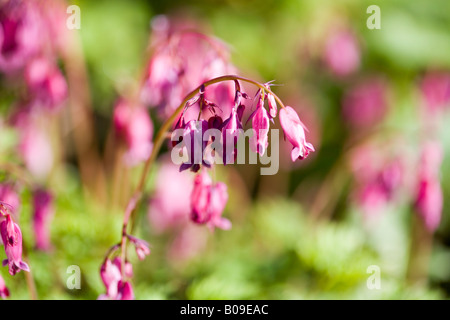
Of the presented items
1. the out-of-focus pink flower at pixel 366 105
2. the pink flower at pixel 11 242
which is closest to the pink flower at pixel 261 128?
the pink flower at pixel 11 242

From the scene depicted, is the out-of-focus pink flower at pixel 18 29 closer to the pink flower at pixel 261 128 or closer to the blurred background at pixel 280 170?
the blurred background at pixel 280 170

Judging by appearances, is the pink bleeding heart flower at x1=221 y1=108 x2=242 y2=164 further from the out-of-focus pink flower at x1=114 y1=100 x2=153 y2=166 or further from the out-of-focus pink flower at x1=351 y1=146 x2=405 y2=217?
the out-of-focus pink flower at x1=351 y1=146 x2=405 y2=217

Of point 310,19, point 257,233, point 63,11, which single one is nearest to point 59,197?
point 63,11

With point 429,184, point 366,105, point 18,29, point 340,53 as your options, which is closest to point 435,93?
point 366,105

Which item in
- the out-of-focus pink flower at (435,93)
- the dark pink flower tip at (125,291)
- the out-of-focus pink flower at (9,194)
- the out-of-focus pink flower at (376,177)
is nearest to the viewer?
the dark pink flower tip at (125,291)

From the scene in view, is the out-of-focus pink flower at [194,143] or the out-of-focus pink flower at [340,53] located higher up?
the out-of-focus pink flower at [340,53]

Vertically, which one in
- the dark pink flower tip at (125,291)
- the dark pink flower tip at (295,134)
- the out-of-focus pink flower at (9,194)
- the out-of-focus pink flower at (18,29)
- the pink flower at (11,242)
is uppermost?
the out-of-focus pink flower at (18,29)

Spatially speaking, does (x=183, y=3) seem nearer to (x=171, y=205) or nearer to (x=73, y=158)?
(x=73, y=158)
